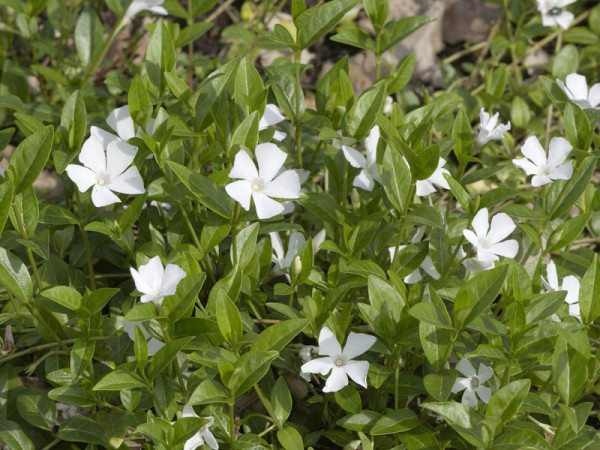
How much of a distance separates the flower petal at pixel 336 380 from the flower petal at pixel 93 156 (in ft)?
2.65

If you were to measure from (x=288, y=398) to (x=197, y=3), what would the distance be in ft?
5.31

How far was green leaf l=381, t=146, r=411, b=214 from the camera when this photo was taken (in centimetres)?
192

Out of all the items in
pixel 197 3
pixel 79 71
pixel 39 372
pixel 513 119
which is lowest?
pixel 39 372

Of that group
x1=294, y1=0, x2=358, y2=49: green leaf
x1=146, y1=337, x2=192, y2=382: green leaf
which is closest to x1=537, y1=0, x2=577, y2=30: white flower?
x1=294, y1=0, x2=358, y2=49: green leaf

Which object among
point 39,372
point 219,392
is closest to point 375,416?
point 219,392

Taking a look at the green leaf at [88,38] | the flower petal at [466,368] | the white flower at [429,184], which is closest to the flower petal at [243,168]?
the white flower at [429,184]

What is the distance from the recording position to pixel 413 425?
1.83 meters

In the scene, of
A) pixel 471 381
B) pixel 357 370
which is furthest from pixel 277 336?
pixel 471 381

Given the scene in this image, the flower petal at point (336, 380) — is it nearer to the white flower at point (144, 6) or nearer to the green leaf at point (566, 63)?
the white flower at point (144, 6)

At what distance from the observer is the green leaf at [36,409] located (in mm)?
1960

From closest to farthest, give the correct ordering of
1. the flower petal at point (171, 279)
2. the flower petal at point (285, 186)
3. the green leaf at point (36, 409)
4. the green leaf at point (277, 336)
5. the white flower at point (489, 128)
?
the flower petal at point (171, 279) → the green leaf at point (277, 336) → the flower petal at point (285, 186) → the green leaf at point (36, 409) → the white flower at point (489, 128)

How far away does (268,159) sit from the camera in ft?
6.05

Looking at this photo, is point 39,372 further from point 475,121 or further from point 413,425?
point 475,121

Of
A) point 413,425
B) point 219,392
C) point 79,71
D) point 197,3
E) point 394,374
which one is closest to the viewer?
point 219,392
